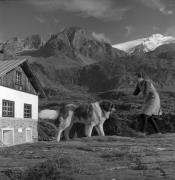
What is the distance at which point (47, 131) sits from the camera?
3897cm

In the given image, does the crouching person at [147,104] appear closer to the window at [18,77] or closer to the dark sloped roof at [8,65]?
the dark sloped roof at [8,65]

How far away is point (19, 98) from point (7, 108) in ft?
7.04

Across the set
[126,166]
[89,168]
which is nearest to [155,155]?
[126,166]

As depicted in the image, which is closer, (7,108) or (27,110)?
(7,108)

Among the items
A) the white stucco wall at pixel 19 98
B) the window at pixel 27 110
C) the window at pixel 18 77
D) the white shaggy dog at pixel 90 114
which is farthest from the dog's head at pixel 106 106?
the window at pixel 27 110

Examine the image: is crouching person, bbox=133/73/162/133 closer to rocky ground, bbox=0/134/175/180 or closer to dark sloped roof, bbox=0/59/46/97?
rocky ground, bbox=0/134/175/180

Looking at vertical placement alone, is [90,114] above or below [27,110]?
below

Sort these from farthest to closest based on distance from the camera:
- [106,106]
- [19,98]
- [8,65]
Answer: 1. [19,98]
2. [8,65]
3. [106,106]

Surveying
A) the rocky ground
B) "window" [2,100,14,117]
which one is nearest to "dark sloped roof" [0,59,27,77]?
"window" [2,100,14,117]

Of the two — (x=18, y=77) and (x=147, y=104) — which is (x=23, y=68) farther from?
(x=147, y=104)

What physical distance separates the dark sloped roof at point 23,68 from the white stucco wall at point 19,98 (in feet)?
3.41

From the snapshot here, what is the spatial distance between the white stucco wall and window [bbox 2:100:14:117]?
12.8 inches

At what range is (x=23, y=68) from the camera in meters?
30.2

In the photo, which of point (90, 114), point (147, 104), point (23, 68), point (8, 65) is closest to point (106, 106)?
point (90, 114)
